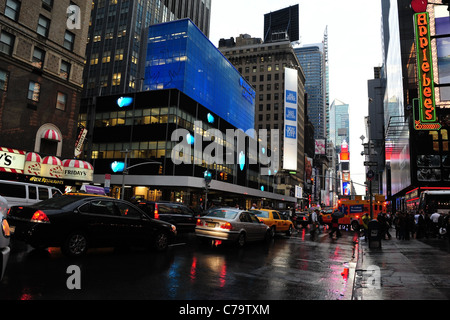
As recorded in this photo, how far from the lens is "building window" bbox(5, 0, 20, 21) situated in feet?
85.2

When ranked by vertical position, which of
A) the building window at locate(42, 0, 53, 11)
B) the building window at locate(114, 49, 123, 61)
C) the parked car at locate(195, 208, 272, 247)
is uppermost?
the building window at locate(114, 49, 123, 61)

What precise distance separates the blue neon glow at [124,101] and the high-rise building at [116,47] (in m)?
32.1

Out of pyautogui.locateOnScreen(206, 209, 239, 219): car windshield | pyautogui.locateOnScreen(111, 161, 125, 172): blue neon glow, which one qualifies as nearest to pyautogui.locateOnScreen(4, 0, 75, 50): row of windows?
pyautogui.locateOnScreen(111, 161, 125, 172): blue neon glow

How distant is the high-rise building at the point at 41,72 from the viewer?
26047 mm

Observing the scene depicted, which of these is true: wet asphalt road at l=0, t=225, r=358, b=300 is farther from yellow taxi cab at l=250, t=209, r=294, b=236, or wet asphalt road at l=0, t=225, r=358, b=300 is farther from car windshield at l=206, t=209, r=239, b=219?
yellow taxi cab at l=250, t=209, r=294, b=236

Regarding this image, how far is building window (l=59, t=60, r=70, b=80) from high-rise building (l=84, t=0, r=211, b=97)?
50.0 m

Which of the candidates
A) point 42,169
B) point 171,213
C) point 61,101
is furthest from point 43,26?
point 171,213

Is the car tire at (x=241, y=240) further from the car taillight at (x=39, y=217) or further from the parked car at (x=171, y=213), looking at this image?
the car taillight at (x=39, y=217)

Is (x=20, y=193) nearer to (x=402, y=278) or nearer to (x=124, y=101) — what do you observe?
(x=402, y=278)

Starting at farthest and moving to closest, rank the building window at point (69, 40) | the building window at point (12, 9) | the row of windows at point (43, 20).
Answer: the building window at point (69, 40), the row of windows at point (43, 20), the building window at point (12, 9)

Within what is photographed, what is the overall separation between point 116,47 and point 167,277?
8857cm

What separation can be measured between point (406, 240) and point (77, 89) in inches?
1242

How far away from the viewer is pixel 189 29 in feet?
212

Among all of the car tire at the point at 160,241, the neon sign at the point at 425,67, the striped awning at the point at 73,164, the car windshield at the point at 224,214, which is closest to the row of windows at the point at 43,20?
the striped awning at the point at 73,164
